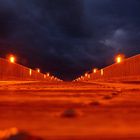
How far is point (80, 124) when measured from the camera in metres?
2.35

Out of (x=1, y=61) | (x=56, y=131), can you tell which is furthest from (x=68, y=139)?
(x=1, y=61)

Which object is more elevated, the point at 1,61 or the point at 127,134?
the point at 1,61

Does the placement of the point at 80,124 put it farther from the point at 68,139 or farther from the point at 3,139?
the point at 3,139

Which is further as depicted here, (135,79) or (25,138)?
(135,79)

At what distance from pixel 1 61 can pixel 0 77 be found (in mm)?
1441

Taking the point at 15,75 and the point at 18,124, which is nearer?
the point at 18,124

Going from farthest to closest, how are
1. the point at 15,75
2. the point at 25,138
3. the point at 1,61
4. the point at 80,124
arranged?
the point at 15,75, the point at 1,61, the point at 80,124, the point at 25,138

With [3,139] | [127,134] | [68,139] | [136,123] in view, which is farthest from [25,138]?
[136,123]

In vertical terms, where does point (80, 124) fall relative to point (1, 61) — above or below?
below

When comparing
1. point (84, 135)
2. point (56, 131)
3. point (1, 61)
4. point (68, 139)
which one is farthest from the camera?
point (1, 61)

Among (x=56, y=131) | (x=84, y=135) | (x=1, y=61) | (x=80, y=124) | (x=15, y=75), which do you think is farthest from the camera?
(x=15, y=75)

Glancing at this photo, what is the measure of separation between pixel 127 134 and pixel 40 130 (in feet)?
1.77

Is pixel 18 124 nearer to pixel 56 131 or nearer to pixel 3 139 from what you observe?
pixel 56 131

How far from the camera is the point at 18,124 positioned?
2355 mm
